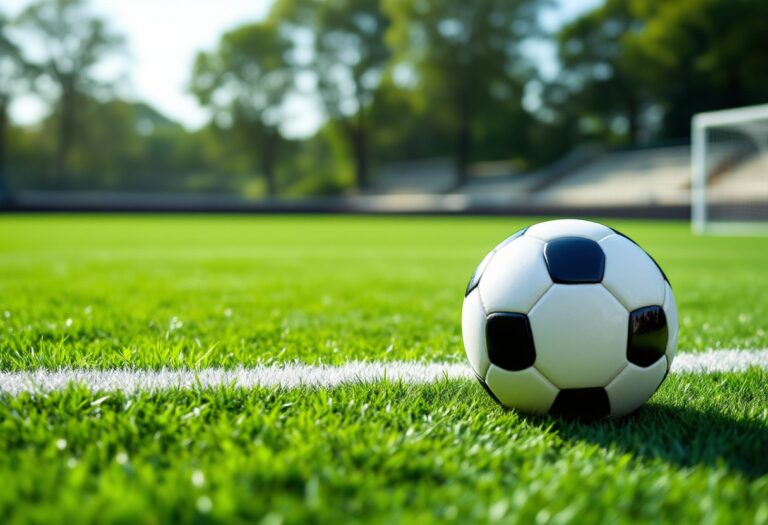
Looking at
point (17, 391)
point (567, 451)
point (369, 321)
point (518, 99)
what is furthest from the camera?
point (518, 99)

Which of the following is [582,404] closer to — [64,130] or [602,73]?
[602,73]

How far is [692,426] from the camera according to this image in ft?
Answer: 6.59

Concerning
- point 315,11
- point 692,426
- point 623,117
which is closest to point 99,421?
point 692,426

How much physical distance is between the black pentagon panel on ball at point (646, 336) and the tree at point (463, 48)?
137 feet

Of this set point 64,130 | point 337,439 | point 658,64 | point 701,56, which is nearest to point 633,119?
point 658,64

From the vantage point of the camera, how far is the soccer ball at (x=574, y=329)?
202 centimetres

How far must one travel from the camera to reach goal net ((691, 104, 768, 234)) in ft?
61.2

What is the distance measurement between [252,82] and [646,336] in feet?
178

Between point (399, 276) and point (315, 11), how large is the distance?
1908 inches

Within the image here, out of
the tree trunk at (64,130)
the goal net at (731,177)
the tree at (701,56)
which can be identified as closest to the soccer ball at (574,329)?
the goal net at (731,177)

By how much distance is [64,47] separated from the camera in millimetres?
46500

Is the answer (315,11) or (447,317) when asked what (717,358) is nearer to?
(447,317)

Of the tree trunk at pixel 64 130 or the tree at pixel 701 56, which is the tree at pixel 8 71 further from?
the tree at pixel 701 56

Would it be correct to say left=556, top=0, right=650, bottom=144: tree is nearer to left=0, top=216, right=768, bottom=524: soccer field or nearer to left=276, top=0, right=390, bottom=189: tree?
left=276, top=0, right=390, bottom=189: tree
